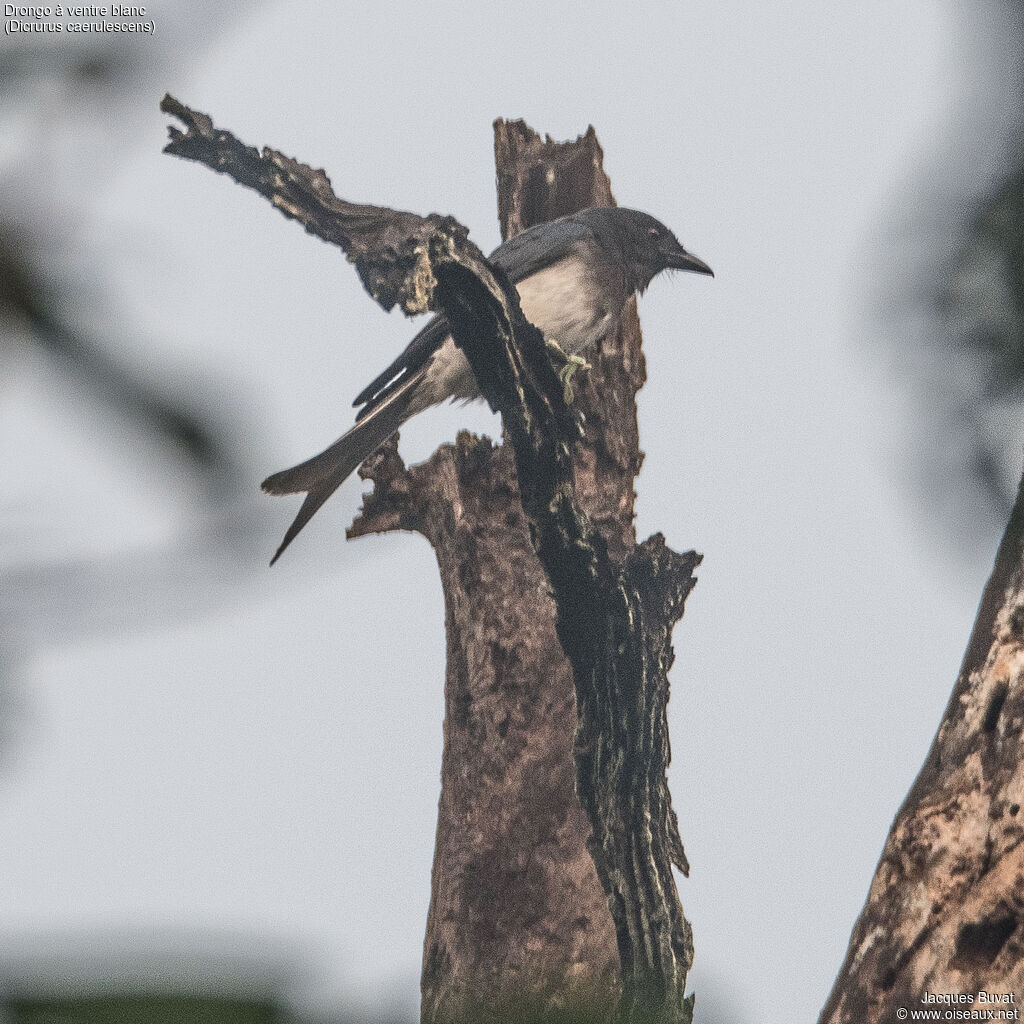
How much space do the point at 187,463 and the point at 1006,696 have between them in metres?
1.64

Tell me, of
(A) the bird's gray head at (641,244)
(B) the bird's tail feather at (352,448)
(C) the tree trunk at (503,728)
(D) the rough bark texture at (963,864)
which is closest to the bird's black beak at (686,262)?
(A) the bird's gray head at (641,244)

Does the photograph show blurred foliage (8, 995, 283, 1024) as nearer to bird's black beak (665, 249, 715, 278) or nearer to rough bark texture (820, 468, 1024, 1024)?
rough bark texture (820, 468, 1024, 1024)

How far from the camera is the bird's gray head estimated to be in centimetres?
609

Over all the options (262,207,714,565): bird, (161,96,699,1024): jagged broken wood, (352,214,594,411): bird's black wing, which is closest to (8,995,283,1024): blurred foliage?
(161,96,699,1024): jagged broken wood

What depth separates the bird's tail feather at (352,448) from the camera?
4.20 metres

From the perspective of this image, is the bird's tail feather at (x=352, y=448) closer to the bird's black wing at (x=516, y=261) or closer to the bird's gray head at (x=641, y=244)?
the bird's black wing at (x=516, y=261)

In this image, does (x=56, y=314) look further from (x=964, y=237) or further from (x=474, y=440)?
(x=474, y=440)

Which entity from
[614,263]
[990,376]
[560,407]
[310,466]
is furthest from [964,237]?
[614,263]

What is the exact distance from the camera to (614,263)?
588 cm

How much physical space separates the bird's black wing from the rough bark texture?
3.39 metres

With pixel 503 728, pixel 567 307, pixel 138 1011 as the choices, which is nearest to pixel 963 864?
pixel 138 1011

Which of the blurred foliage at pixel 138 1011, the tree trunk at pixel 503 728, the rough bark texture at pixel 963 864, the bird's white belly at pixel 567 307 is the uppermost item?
the bird's white belly at pixel 567 307

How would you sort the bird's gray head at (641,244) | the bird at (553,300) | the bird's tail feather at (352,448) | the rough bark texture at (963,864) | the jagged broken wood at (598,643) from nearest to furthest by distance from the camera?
the rough bark texture at (963,864) → the jagged broken wood at (598,643) → the bird's tail feather at (352,448) → the bird at (553,300) → the bird's gray head at (641,244)

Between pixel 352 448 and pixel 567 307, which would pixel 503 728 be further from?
pixel 567 307
